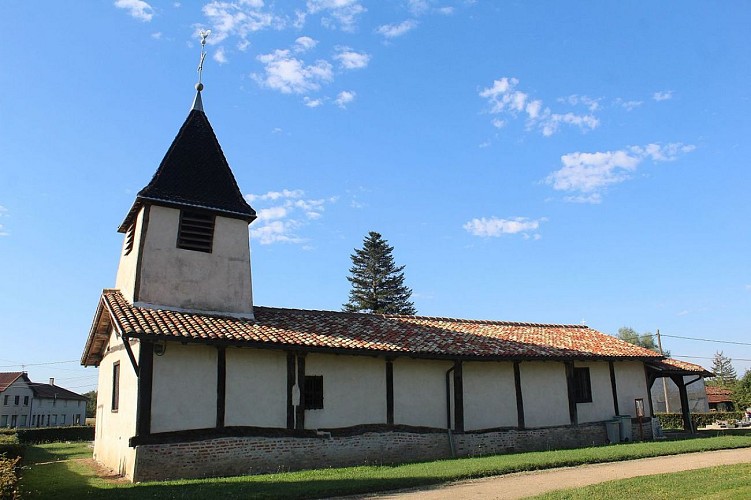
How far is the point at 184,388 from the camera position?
45.5 ft

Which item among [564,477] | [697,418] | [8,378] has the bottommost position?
[697,418]

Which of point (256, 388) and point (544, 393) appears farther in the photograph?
point (544, 393)

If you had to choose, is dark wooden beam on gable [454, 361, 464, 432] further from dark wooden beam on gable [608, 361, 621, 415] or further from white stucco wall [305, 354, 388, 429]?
dark wooden beam on gable [608, 361, 621, 415]

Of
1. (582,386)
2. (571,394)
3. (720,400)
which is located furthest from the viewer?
(720,400)

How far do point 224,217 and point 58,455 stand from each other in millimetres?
14129

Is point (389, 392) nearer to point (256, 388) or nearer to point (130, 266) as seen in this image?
point (256, 388)

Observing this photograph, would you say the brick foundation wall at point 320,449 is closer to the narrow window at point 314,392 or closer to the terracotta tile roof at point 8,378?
the narrow window at point 314,392

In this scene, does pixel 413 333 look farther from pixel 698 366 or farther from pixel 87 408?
pixel 87 408

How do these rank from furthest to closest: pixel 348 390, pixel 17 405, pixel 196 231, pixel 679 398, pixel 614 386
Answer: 1. pixel 17 405
2. pixel 679 398
3. pixel 614 386
4. pixel 196 231
5. pixel 348 390

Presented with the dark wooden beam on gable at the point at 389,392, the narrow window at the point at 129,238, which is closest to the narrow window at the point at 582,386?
the dark wooden beam on gable at the point at 389,392

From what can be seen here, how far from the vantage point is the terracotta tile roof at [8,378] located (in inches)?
2411

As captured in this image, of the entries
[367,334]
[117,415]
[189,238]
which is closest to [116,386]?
[117,415]

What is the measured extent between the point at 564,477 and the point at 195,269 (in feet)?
37.4

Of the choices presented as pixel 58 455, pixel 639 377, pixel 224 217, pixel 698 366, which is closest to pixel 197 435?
pixel 224 217
